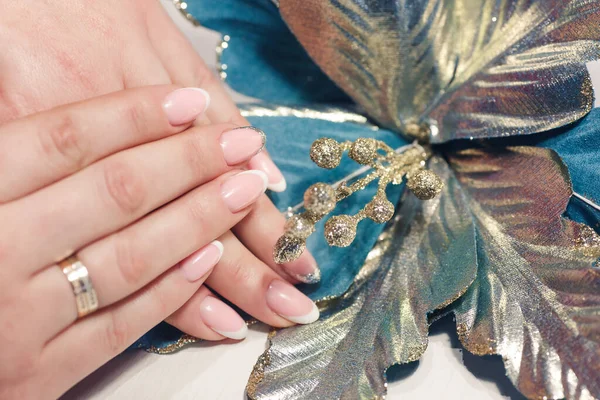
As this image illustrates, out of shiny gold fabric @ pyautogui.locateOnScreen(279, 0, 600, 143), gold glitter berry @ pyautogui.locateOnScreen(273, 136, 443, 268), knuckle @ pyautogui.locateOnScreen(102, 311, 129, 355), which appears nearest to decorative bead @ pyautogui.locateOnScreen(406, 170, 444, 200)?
gold glitter berry @ pyautogui.locateOnScreen(273, 136, 443, 268)

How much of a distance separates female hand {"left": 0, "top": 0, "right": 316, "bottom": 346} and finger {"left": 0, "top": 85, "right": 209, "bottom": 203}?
9 cm

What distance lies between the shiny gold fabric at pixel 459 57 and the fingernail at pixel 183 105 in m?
0.21

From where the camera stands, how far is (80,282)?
0.53 m

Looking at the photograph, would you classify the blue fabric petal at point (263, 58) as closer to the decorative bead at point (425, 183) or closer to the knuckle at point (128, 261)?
the decorative bead at point (425, 183)

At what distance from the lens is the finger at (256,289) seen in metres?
0.63

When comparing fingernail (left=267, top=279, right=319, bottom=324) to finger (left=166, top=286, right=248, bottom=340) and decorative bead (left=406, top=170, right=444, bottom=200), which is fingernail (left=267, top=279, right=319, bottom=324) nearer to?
finger (left=166, top=286, right=248, bottom=340)

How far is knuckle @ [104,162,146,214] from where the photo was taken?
21.4 inches

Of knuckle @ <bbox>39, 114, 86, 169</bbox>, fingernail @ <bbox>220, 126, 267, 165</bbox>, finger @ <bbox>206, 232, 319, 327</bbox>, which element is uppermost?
knuckle @ <bbox>39, 114, 86, 169</bbox>

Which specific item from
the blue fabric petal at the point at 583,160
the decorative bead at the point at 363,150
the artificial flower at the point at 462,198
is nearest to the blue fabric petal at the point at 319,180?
the artificial flower at the point at 462,198

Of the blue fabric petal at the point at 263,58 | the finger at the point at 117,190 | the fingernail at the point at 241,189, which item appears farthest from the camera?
the blue fabric petal at the point at 263,58

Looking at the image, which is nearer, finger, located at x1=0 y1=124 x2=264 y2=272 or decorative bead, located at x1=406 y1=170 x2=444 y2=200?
finger, located at x1=0 y1=124 x2=264 y2=272

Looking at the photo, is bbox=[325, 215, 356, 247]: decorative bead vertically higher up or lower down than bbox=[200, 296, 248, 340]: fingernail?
higher up

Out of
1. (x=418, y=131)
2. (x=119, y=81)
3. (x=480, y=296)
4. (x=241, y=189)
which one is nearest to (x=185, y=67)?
(x=119, y=81)

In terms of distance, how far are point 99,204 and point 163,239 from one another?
0.08 metres
